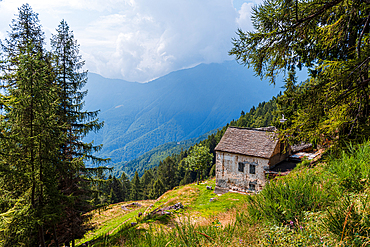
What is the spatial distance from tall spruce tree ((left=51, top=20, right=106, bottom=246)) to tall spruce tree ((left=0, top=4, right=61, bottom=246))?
3446 mm

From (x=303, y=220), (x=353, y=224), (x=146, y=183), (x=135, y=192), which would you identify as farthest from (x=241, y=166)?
(x=146, y=183)

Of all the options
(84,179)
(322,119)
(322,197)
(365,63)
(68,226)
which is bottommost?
(68,226)

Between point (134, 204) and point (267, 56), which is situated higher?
point (267, 56)

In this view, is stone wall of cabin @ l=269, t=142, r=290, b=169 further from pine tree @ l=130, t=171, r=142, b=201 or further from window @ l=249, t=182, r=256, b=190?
pine tree @ l=130, t=171, r=142, b=201

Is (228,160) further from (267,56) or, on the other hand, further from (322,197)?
(322,197)

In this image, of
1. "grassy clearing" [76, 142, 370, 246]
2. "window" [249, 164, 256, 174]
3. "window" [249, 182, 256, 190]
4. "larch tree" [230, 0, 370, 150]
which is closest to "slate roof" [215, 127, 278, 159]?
"window" [249, 164, 256, 174]

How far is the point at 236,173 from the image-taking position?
23.7 meters

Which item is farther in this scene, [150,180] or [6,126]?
[150,180]

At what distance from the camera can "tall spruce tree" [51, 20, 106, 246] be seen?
12.0m

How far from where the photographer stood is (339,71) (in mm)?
5914

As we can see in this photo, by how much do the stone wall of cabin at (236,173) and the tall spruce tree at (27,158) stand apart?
19623mm

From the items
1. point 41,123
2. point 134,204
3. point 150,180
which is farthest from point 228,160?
point 150,180

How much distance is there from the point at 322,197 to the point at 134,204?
42045mm

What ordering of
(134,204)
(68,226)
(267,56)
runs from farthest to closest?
(134,204) → (68,226) → (267,56)
